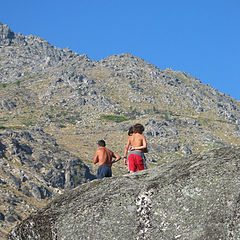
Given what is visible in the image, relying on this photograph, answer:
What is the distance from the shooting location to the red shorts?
1823 cm

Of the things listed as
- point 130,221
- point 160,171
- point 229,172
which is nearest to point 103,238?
point 130,221

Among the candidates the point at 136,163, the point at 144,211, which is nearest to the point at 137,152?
the point at 136,163

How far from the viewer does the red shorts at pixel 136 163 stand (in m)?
18.2

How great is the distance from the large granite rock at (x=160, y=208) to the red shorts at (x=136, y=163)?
9.89ft

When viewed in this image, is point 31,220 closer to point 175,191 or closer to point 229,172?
point 175,191

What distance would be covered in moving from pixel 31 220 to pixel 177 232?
4908mm

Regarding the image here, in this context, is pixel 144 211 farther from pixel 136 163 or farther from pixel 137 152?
pixel 137 152

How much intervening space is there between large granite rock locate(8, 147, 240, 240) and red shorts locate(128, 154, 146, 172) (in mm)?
3015

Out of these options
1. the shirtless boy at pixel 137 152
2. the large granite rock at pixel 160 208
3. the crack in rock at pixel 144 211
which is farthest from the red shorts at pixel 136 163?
the crack in rock at pixel 144 211

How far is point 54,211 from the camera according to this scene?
1481cm

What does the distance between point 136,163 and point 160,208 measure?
4.97 m

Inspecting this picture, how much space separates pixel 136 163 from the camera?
18.3m

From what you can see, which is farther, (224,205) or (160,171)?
(160,171)

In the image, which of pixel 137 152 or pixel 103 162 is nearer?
pixel 137 152
